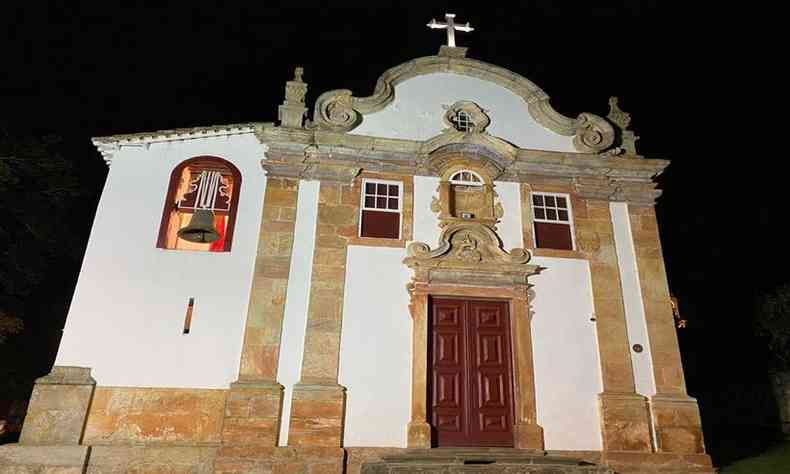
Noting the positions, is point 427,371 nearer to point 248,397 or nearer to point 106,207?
point 248,397

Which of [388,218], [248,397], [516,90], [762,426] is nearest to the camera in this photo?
[248,397]

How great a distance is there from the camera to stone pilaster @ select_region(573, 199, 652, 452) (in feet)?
26.5

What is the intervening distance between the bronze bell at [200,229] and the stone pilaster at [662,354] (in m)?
7.49

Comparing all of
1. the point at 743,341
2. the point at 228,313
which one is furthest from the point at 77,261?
the point at 743,341

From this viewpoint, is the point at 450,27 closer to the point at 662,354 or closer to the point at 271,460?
the point at 662,354

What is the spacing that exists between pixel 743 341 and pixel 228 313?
15872mm

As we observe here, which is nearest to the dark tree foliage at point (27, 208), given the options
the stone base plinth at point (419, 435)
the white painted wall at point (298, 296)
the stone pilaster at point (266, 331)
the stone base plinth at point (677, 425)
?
Answer: the stone pilaster at point (266, 331)

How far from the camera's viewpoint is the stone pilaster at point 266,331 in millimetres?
7492

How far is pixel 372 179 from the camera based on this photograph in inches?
374

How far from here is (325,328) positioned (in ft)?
26.8

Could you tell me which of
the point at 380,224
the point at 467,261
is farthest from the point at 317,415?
the point at 467,261

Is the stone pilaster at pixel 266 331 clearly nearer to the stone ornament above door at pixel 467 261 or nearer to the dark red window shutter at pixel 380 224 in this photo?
the dark red window shutter at pixel 380 224

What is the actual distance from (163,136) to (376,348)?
554 centimetres

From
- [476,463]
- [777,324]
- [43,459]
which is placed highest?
[777,324]
